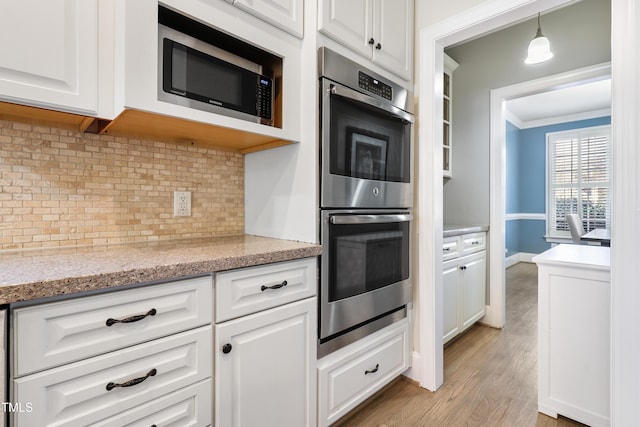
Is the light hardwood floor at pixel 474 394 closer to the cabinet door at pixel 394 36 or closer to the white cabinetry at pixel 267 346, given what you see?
the white cabinetry at pixel 267 346

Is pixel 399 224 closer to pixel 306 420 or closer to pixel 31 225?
pixel 306 420

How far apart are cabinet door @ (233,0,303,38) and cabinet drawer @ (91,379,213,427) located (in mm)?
1348

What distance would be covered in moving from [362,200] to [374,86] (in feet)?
1.89

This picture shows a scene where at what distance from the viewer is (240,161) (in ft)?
5.77

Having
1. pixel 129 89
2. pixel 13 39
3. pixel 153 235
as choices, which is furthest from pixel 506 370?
pixel 13 39

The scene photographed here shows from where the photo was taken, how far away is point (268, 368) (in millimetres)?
1170

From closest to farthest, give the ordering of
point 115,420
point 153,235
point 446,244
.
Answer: point 115,420 < point 153,235 < point 446,244

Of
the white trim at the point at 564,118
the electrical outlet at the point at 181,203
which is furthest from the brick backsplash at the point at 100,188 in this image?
the white trim at the point at 564,118

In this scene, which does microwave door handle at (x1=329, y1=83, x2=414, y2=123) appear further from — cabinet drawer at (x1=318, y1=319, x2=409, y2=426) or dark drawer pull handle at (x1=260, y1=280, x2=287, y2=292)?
cabinet drawer at (x1=318, y1=319, x2=409, y2=426)

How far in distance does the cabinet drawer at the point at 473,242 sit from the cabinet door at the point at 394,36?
1416 mm

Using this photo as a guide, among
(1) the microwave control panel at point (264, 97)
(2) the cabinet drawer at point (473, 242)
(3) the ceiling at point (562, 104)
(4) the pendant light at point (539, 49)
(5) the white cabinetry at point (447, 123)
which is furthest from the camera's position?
(3) the ceiling at point (562, 104)

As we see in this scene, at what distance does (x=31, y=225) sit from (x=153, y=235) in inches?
16.2

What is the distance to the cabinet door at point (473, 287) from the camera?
2594 mm

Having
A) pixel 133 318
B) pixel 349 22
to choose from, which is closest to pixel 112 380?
pixel 133 318
